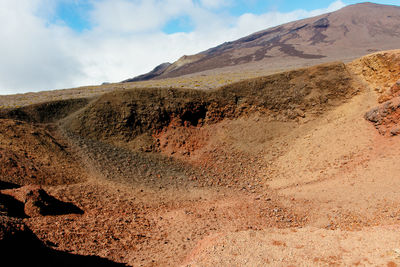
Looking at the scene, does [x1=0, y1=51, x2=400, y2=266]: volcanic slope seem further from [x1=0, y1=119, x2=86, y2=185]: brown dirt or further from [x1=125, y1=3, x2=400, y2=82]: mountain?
[x1=125, y1=3, x2=400, y2=82]: mountain

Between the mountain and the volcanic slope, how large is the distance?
1856 inches

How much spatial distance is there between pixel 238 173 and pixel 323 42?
88378mm

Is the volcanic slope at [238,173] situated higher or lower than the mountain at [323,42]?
lower

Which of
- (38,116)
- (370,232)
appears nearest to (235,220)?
(370,232)

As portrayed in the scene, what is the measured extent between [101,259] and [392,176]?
1210 centimetres

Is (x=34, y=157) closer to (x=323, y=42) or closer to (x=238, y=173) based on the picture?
(x=238, y=173)

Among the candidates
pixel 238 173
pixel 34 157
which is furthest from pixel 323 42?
pixel 34 157

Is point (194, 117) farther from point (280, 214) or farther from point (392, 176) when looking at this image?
point (392, 176)

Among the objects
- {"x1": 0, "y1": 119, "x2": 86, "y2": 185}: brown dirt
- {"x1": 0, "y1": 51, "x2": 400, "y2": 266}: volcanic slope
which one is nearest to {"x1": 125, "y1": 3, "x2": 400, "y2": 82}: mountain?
{"x1": 0, "y1": 51, "x2": 400, "y2": 266}: volcanic slope

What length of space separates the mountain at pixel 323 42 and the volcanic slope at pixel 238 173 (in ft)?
155

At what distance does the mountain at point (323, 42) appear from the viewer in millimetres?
70500

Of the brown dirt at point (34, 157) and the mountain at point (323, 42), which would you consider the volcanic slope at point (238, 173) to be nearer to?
the brown dirt at point (34, 157)

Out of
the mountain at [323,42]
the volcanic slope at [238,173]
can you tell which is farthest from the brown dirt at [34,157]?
the mountain at [323,42]

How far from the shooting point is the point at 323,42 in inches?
3408
